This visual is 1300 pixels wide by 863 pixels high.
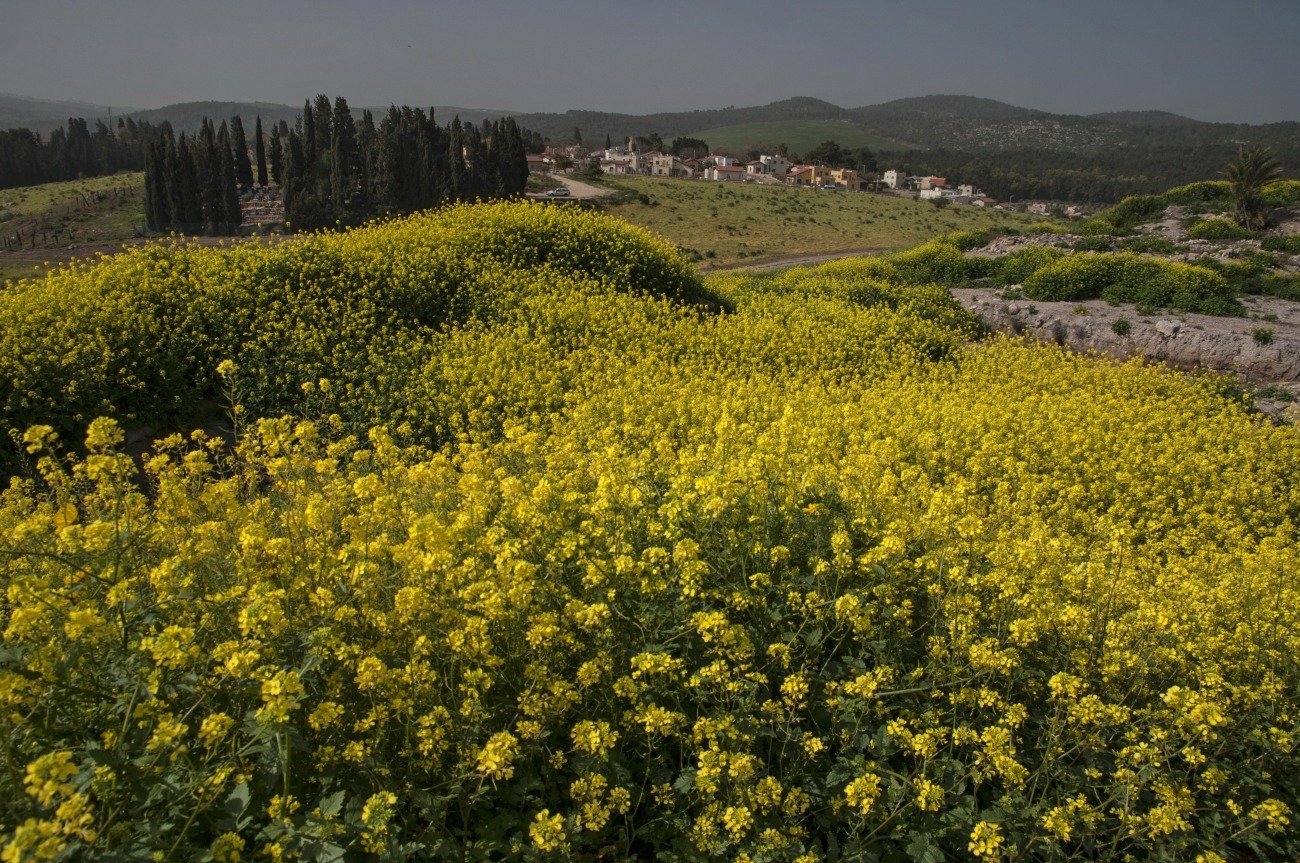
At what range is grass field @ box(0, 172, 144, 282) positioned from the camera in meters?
47.5

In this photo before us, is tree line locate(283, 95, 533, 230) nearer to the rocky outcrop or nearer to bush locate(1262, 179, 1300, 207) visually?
the rocky outcrop

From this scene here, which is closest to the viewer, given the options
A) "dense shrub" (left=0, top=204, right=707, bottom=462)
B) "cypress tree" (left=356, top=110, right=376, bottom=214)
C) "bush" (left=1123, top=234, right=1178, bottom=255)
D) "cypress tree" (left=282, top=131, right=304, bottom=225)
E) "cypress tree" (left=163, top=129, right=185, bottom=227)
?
"dense shrub" (left=0, top=204, right=707, bottom=462)

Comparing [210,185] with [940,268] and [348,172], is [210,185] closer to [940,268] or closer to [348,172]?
[348,172]

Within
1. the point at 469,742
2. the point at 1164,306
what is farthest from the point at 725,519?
the point at 1164,306

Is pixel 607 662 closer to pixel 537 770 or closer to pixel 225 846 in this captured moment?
pixel 537 770

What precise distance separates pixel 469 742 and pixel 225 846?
85cm

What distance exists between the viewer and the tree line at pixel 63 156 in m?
82.1

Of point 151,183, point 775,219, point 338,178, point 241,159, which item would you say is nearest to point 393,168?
point 338,178

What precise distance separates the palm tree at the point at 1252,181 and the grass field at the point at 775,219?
1950cm

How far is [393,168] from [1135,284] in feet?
143

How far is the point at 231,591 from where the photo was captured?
2.94 m

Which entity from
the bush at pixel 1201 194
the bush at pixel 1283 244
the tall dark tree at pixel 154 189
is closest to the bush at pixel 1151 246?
the bush at pixel 1283 244

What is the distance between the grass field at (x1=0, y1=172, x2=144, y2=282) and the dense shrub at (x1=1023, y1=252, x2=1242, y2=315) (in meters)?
45.9

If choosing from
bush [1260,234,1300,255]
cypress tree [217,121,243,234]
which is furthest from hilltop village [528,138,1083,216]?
bush [1260,234,1300,255]
